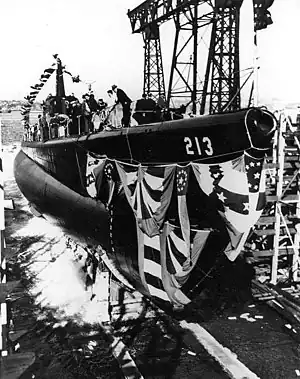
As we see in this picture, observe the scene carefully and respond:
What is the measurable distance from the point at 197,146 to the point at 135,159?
2.03 m

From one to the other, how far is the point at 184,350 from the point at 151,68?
71.4 feet

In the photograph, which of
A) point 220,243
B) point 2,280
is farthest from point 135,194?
point 2,280

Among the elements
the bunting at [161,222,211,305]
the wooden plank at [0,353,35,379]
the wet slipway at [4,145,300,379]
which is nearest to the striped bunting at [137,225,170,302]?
the bunting at [161,222,211,305]

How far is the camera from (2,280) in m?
4.88

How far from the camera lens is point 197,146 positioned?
799 cm

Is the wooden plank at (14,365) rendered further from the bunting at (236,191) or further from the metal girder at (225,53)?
the metal girder at (225,53)

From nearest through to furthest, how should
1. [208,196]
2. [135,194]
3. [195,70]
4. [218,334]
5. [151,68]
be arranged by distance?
Result: [208,196] → [135,194] → [218,334] → [195,70] → [151,68]

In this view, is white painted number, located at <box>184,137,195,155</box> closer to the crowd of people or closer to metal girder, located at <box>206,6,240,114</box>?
the crowd of people

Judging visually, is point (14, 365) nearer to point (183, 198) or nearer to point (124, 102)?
point (183, 198)

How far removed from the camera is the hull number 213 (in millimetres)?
7750

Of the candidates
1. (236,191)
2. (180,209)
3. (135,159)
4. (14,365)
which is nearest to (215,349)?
(180,209)

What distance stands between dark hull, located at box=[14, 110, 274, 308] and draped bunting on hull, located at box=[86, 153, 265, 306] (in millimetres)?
170

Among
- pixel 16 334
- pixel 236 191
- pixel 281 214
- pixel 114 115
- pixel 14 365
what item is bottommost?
pixel 16 334

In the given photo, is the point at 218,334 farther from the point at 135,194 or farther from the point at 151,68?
the point at 151,68
